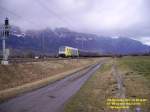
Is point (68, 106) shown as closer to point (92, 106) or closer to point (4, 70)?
point (92, 106)

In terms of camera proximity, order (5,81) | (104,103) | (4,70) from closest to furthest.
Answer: (104,103)
(5,81)
(4,70)

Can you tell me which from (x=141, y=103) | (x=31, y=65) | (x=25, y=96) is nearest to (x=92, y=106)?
(x=141, y=103)

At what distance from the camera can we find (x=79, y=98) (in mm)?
21406

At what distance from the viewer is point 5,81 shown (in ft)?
96.7

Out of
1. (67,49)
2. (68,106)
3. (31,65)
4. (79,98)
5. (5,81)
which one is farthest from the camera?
(67,49)

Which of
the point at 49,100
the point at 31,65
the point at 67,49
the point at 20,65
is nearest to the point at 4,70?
the point at 20,65

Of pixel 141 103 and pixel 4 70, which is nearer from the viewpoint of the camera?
pixel 141 103

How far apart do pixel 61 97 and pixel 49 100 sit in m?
1.75

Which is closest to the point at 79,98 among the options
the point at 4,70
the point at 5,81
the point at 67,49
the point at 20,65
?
the point at 5,81

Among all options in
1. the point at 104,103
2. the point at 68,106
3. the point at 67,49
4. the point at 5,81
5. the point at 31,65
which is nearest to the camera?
the point at 68,106

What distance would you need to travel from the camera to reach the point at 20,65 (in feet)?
124

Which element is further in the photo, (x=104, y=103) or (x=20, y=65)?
(x=20, y=65)

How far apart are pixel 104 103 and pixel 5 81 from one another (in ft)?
43.2

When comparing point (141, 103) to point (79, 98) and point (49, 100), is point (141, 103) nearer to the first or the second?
point (79, 98)
